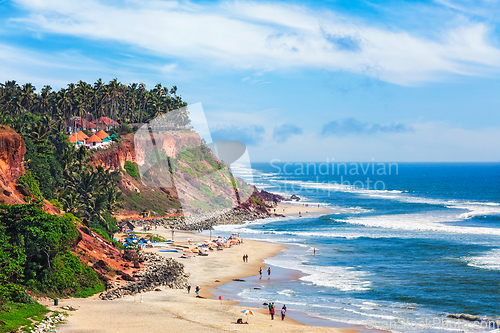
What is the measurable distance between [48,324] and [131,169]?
2354 inches

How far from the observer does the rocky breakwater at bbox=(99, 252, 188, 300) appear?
31525 mm

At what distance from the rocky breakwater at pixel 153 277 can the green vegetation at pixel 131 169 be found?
3711 centimetres

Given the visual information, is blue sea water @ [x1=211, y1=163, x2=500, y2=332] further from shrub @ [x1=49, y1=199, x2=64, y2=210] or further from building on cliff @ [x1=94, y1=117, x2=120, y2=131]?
building on cliff @ [x1=94, y1=117, x2=120, y2=131]

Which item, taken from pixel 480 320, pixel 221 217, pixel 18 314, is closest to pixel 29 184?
pixel 18 314

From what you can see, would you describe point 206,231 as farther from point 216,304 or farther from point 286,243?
point 216,304

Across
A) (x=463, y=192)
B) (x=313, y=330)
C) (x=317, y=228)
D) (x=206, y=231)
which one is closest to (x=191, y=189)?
(x=206, y=231)

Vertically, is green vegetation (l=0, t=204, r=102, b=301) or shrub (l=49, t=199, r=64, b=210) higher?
shrub (l=49, t=199, r=64, b=210)

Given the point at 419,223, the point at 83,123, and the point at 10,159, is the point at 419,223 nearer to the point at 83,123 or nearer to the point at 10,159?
the point at 10,159

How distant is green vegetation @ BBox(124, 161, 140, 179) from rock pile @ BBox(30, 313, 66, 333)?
5703 centimetres

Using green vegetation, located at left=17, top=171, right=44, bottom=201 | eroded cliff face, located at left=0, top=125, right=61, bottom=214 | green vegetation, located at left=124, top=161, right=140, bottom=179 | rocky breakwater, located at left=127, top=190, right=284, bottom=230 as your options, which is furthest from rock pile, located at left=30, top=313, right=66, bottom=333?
green vegetation, located at left=124, top=161, right=140, bottom=179

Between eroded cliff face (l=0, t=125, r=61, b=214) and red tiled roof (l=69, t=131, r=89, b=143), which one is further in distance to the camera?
red tiled roof (l=69, t=131, r=89, b=143)

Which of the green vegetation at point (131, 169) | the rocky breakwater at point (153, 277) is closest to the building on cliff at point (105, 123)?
the green vegetation at point (131, 169)

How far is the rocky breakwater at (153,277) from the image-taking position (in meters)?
31.5

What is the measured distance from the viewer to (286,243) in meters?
58.6
